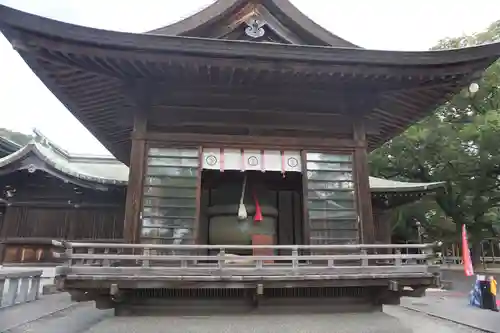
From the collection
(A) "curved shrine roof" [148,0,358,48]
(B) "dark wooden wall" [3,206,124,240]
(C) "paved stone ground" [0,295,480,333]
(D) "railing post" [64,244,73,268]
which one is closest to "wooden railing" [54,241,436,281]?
(D) "railing post" [64,244,73,268]

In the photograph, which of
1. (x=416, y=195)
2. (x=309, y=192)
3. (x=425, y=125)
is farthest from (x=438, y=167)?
(x=309, y=192)

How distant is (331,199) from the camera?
7867 mm

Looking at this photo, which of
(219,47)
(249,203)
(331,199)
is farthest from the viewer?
(249,203)

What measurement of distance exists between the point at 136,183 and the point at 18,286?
8906 millimetres

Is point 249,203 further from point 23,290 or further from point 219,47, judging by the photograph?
point 23,290

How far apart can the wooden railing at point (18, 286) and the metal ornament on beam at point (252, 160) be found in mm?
8637

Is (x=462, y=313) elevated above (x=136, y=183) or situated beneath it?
situated beneath

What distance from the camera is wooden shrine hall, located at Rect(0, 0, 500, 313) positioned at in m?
6.41

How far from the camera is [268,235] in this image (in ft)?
30.5

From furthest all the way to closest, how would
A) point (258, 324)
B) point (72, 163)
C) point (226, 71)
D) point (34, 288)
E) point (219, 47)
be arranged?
1. point (72, 163)
2. point (34, 288)
3. point (226, 71)
4. point (219, 47)
5. point (258, 324)

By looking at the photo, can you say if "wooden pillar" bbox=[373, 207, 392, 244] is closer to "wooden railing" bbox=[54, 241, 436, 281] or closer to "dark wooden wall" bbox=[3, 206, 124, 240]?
"wooden railing" bbox=[54, 241, 436, 281]

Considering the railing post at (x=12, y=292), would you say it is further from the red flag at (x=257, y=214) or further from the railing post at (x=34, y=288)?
the red flag at (x=257, y=214)

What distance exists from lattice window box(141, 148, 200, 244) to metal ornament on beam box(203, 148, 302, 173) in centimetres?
34

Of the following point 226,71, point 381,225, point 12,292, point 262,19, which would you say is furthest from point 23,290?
point 381,225
